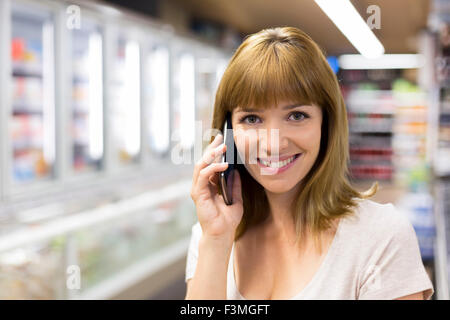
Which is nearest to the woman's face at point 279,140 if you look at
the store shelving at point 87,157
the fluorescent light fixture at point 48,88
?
the store shelving at point 87,157

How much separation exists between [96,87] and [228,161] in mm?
4679

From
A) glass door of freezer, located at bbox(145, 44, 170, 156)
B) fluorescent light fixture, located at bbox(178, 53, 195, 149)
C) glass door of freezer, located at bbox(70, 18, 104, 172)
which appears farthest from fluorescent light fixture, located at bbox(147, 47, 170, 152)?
glass door of freezer, located at bbox(70, 18, 104, 172)

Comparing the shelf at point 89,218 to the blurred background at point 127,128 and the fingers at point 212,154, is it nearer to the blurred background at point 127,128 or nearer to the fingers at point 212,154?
the blurred background at point 127,128

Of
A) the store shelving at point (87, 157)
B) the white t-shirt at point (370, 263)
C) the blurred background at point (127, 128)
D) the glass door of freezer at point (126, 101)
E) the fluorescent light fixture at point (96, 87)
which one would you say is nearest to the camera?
the white t-shirt at point (370, 263)

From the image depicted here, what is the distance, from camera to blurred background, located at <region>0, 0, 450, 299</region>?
61.4 inches

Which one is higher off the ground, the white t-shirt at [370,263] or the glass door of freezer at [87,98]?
the glass door of freezer at [87,98]

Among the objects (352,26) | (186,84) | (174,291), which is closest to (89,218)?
(174,291)

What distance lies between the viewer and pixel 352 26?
0.83 metres

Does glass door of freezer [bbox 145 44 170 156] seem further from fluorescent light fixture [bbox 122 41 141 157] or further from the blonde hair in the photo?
the blonde hair

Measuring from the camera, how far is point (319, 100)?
30.0 inches

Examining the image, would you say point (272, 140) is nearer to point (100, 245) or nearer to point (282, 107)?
point (282, 107)

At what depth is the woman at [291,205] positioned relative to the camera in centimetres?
75

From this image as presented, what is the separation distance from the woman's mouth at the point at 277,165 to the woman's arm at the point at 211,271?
0.41 feet
